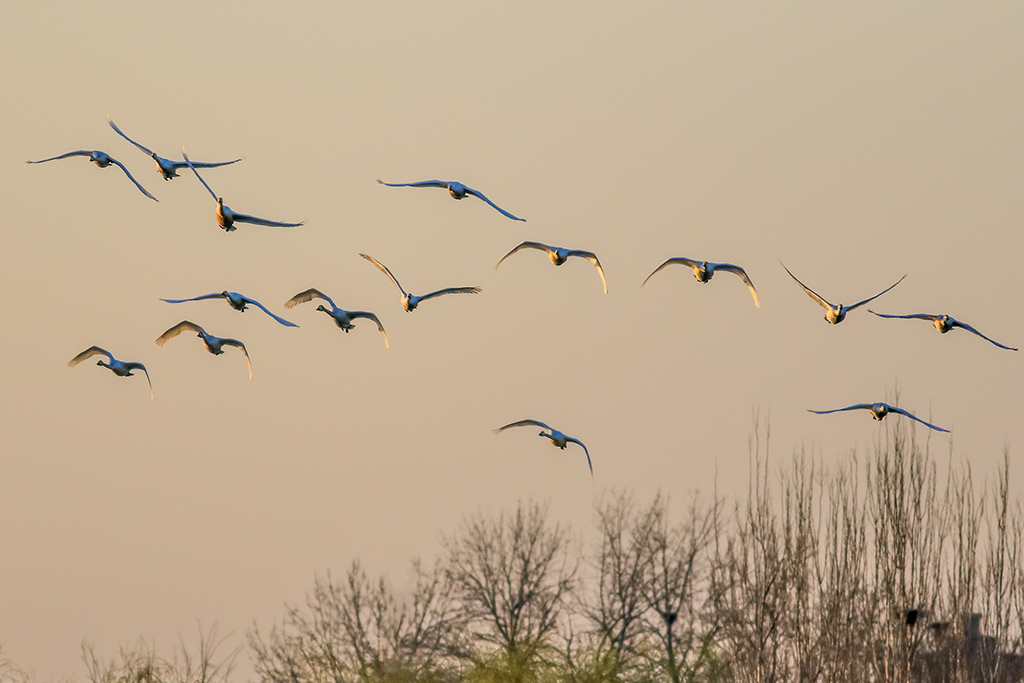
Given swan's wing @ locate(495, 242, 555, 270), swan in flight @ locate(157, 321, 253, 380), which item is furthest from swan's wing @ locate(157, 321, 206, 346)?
swan's wing @ locate(495, 242, 555, 270)

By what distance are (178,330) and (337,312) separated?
2.99 meters

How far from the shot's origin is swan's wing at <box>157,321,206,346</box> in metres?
25.4

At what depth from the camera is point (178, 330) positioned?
84.4 feet

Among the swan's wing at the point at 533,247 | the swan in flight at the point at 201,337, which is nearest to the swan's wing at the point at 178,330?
the swan in flight at the point at 201,337

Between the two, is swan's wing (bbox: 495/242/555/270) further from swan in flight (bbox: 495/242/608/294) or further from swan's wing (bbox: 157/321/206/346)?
swan's wing (bbox: 157/321/206/346)

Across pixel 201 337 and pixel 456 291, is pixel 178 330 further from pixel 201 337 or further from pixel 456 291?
pixel 456 291

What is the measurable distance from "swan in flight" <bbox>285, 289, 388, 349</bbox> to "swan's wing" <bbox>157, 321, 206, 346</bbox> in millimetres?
1687

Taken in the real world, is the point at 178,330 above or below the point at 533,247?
below

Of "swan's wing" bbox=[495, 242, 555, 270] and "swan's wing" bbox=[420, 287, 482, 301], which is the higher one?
"swan's wing" bbox=[495, 242, 555, 270]

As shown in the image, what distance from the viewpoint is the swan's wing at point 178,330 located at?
2542 centimetres

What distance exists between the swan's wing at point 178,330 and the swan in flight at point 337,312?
169cm

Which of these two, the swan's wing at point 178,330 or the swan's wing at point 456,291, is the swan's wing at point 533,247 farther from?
the swan's wing at point 178,330

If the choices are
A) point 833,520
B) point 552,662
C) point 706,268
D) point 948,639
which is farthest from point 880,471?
point 552,662

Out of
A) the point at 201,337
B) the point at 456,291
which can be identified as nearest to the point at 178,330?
the point at 201,337
